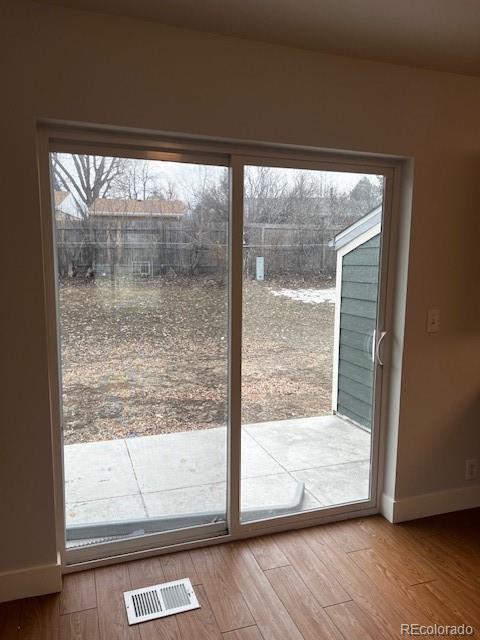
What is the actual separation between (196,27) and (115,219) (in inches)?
36.1

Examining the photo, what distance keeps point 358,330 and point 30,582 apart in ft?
6.90

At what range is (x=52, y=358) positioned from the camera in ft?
7.06

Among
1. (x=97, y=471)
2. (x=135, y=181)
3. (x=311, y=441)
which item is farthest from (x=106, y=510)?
(x=135, y=181)

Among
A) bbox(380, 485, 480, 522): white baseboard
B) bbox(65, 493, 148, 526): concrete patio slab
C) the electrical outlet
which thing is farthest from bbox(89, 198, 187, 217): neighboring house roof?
the electrical outlet

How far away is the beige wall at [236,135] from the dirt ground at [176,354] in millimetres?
231

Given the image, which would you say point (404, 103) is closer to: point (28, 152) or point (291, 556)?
point (28, 152)

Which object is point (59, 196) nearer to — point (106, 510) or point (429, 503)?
point (106, 510)

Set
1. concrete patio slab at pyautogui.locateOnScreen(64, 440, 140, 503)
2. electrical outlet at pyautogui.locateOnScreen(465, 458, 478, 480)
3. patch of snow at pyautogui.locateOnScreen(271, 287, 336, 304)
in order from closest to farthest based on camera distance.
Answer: concrete patio slab at pyautogui.locateOnScreen(64, 440, 140, 503) → patch of snow at pyautogui.locateOnScreen(271, 287, 336, 304) → electrical outlet at pyautogui.locateOnScreen(465, 458, 478, 480)

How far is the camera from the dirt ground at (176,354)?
7.38 feet

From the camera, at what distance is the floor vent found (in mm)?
2018

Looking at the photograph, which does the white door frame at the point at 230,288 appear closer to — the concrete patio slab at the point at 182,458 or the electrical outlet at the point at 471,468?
the concrete patio slab at the point at 182,458

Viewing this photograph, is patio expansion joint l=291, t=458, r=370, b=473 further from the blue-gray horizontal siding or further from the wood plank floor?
the wood plank floor

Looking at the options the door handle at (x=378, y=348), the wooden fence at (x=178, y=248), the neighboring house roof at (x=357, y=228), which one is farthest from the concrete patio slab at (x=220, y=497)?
the neighboring house roof at (x=357, y=228)

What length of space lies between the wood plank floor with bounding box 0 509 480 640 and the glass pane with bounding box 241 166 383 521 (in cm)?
29
